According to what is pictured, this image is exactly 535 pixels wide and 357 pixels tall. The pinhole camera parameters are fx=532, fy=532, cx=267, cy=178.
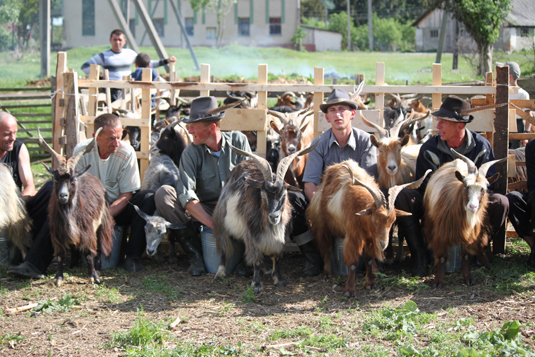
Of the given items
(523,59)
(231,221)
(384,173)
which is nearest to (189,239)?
(231,221)

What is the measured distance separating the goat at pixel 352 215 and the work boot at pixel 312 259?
0.35 feet

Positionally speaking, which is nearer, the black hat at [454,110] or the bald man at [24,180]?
the black hat at [454,110]

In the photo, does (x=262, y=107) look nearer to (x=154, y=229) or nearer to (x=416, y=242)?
(x=154, y=229)

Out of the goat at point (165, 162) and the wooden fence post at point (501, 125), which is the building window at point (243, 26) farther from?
the wooden fence post at point (501, 125)

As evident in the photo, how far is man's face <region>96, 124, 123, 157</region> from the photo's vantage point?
5602 millimetres

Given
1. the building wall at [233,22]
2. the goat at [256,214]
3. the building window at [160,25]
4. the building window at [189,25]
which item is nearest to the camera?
the goat at [256,214]

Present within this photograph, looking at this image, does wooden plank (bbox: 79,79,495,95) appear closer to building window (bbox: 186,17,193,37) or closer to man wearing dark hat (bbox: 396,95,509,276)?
man wearing dark hat (bbox: 396,95,509,276)

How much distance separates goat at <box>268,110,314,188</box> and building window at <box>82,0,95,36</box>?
30.7 meters

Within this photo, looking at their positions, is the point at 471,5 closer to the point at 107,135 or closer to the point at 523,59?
the point at 523,59

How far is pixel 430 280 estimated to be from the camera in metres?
5.11

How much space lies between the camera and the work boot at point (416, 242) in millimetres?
5203

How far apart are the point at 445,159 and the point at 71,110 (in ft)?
14.7

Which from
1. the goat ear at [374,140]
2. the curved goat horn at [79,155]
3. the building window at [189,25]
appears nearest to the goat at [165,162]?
the curved goat horn at [79,155]

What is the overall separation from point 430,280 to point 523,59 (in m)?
23.2
